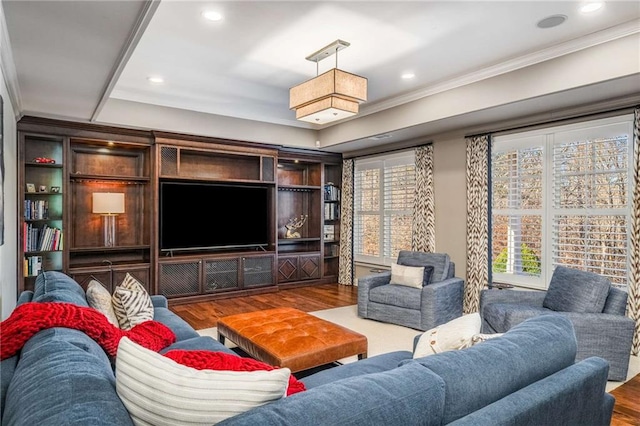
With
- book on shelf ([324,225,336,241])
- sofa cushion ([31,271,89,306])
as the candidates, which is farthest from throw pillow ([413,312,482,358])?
book on shelf ([324,225,336,241])

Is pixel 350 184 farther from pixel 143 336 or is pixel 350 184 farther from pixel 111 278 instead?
pixel 143 336

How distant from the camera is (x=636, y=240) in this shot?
3703 mm

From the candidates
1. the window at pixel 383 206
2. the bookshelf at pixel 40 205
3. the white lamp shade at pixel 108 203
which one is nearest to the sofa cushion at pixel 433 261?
the window at pixel 383 206

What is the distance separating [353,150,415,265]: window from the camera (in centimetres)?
618

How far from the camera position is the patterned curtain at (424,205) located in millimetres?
5613

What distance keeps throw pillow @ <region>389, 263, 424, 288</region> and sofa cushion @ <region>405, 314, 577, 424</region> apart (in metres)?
2.94

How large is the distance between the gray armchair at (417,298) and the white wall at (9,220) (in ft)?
12.0

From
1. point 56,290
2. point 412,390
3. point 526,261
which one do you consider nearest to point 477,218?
point 526,261

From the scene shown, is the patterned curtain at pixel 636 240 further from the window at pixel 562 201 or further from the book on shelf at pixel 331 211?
the book on shelf at pixel 331 211

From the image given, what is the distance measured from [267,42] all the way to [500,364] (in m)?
3.20

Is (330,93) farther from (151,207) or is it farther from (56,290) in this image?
(151,207)

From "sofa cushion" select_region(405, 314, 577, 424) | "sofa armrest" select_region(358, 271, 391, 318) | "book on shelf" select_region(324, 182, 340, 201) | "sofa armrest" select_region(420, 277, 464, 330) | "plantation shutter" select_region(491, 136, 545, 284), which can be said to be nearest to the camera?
"sofa cushion" select_region(405, 314, 577, 424)

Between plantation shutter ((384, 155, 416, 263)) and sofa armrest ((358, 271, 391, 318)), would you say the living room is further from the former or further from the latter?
sofa armrest ((358, 271, 391, 318))

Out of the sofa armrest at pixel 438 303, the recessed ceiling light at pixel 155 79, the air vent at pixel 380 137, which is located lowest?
the sofa armrest at pixel 438 303
